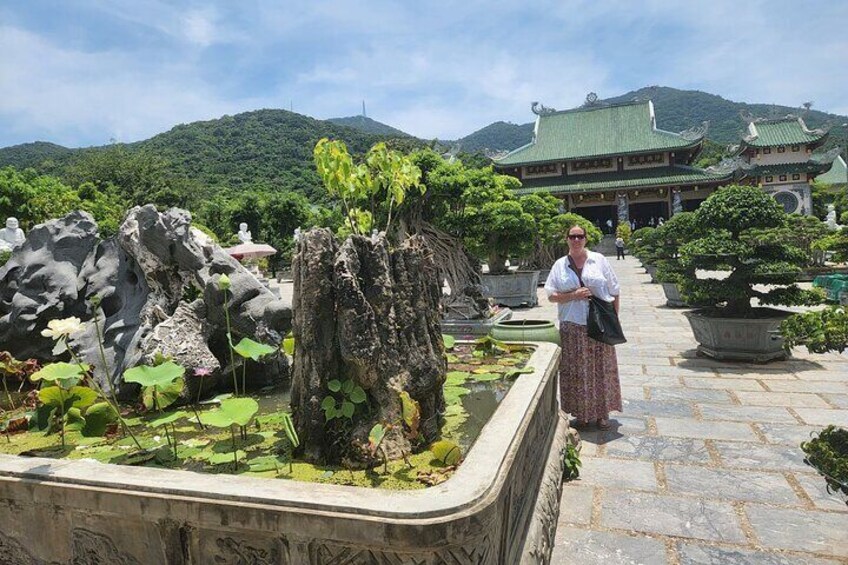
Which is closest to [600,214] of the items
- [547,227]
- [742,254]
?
[547,227]

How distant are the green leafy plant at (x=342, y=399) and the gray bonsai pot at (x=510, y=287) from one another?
394 inches

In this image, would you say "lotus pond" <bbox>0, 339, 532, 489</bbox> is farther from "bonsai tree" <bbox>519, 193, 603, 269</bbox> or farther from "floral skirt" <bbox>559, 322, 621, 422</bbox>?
"bonsai tree" <bbox>519, 193, 603, 269</bbox>

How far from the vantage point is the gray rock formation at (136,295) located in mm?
3512

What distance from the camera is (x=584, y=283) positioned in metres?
3.88

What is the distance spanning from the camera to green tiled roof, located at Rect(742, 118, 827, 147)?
2903 centimetres

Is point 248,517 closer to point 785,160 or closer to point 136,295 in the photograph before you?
point 136,295

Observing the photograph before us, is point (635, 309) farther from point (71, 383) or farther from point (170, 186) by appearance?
point (170, 186)

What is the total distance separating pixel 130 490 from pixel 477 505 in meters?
1.05

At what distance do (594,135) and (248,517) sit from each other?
1284 inches

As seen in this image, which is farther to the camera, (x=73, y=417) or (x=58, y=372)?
(x=73, y=417)

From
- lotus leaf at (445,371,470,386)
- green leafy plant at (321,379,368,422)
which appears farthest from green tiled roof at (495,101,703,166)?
green leafy plant at (321,379,368,422)

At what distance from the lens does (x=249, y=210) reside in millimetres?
30500

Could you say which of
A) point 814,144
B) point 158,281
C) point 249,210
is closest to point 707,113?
point 814,144

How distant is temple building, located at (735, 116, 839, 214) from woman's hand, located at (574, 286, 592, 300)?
2935 centimetres
